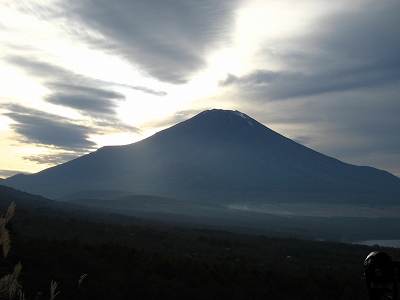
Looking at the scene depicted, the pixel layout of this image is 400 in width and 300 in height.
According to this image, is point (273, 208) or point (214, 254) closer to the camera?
point (214, 254)

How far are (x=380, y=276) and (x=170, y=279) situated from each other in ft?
38.8

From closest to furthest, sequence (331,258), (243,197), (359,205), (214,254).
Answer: (214,254) < (331,258) < (359,205) < (243,197)

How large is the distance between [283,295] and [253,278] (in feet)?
5.16

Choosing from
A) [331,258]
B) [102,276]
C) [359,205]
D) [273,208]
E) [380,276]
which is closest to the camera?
[380,276]

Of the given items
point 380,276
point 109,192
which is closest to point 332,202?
point 109,192

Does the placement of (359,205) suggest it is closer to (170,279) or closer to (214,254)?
(214,254)

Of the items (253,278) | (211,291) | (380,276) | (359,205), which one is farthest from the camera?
(359,205)

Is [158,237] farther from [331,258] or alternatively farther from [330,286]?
[330,286]

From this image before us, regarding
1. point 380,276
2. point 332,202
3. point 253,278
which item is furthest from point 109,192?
point 380,276

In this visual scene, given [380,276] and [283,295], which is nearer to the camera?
[380,276]

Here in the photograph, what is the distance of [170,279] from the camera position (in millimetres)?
15773

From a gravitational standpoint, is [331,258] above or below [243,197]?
below

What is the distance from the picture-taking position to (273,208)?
164 metres

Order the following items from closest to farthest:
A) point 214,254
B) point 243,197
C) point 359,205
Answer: point 214,254
point 359,205
point 243,197
